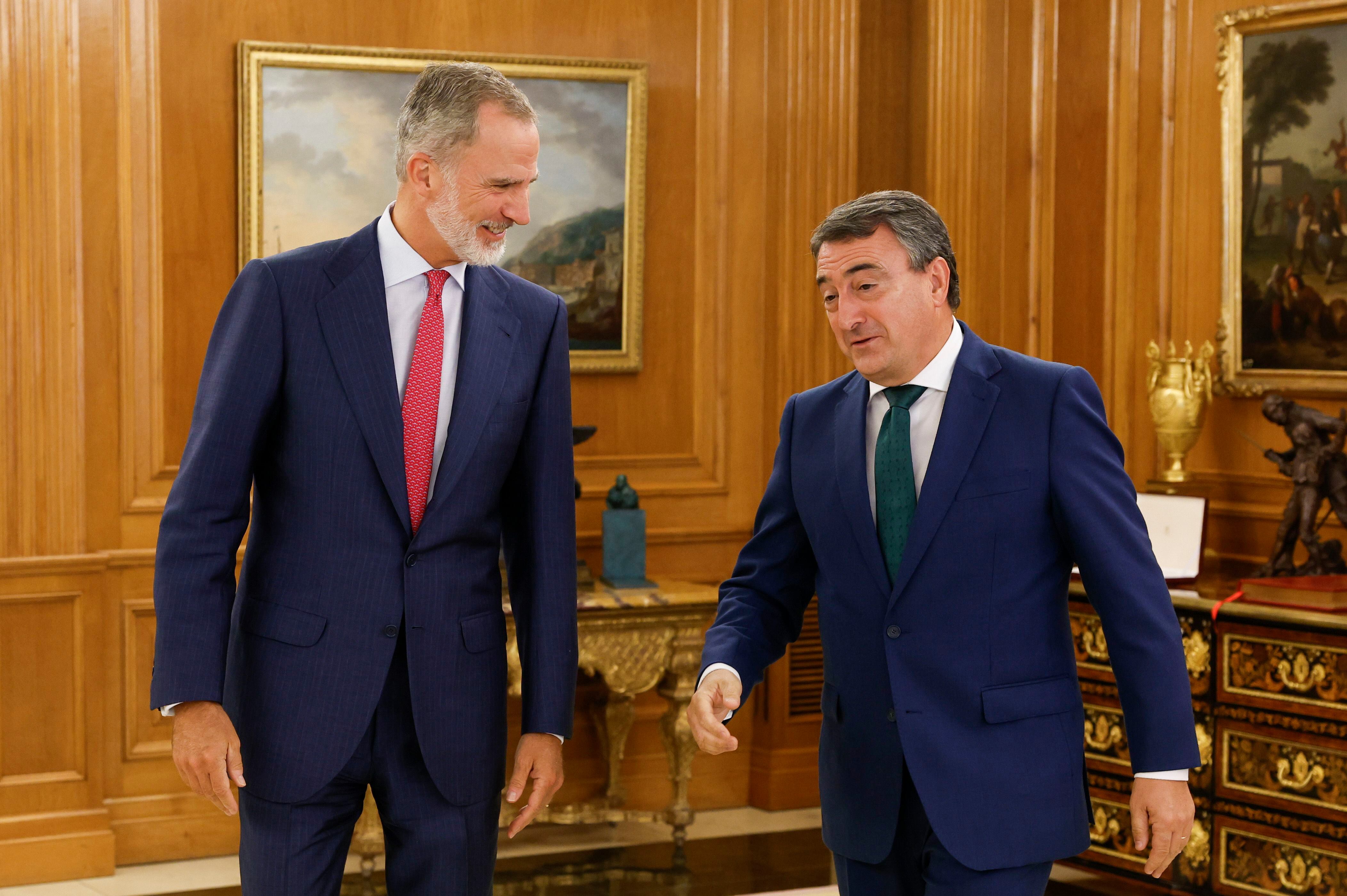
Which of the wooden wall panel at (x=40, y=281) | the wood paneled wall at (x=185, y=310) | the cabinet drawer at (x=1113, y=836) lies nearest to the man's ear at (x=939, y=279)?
the cabinet drawer at (x=1113, y=836)

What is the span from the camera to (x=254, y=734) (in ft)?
7.32

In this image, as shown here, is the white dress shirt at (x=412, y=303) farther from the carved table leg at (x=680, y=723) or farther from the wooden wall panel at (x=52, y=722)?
the wooden wall panel at (x=52, y=722)

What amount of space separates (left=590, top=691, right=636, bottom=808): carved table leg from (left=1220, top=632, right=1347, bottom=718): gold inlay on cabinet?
2087mm

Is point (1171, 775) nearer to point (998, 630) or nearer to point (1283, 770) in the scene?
point (998, 630)

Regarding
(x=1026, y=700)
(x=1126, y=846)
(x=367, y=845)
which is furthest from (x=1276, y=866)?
(x=367, y=845)

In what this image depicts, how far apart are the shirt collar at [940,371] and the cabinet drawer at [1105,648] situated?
2.13 m

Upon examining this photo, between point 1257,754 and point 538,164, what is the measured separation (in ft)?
10.2

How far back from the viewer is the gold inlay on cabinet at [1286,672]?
389cm

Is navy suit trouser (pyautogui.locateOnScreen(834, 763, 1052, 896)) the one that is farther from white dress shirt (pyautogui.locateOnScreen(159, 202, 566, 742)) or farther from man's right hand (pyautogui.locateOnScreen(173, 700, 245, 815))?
man's right hand (pyautogui.locateOnScreen(173, 700, 245, 815))

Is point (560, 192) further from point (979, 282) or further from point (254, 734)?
point (254, 734)

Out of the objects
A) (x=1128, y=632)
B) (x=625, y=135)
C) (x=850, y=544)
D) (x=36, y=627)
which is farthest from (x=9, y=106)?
(x=1128, y=632)

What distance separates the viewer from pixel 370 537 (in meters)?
2.21

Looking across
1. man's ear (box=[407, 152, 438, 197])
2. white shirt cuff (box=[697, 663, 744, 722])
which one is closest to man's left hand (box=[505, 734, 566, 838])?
white shirt cuff (box=[697, 663, 744, 722])

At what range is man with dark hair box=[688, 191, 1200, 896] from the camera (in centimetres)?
211
